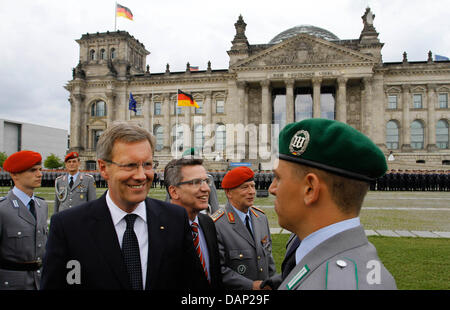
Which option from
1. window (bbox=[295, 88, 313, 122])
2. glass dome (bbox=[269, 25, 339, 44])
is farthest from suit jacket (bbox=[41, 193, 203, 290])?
glass dome (bbox=[269, 25, 339, 44])

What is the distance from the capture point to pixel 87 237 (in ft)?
7.37

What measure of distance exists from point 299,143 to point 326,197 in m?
0.30

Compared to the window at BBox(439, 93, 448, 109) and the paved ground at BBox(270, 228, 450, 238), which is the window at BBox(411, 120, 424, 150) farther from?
the paved ground at BBox(270, 228, 450, 238)

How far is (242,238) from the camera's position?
12.7ft

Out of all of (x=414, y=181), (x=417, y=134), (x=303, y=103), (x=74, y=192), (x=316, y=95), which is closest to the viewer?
(x=74, y=192)

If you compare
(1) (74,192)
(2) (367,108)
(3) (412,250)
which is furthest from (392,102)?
(1) (74,192)

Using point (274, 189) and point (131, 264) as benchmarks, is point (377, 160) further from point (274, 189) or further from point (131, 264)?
point (131, 264)

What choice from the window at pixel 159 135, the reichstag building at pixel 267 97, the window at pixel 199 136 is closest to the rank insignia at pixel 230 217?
the reichstag building at pixel 267 97

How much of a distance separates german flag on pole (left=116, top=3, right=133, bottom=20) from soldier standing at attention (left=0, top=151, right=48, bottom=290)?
1980 inches

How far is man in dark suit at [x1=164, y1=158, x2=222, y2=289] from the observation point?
10.7ft

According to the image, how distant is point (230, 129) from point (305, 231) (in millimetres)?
49358

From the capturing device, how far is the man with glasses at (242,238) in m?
3.71

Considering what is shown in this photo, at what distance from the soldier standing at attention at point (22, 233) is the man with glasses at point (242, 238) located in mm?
2199

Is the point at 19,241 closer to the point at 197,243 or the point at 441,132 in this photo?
the point at 197,243
